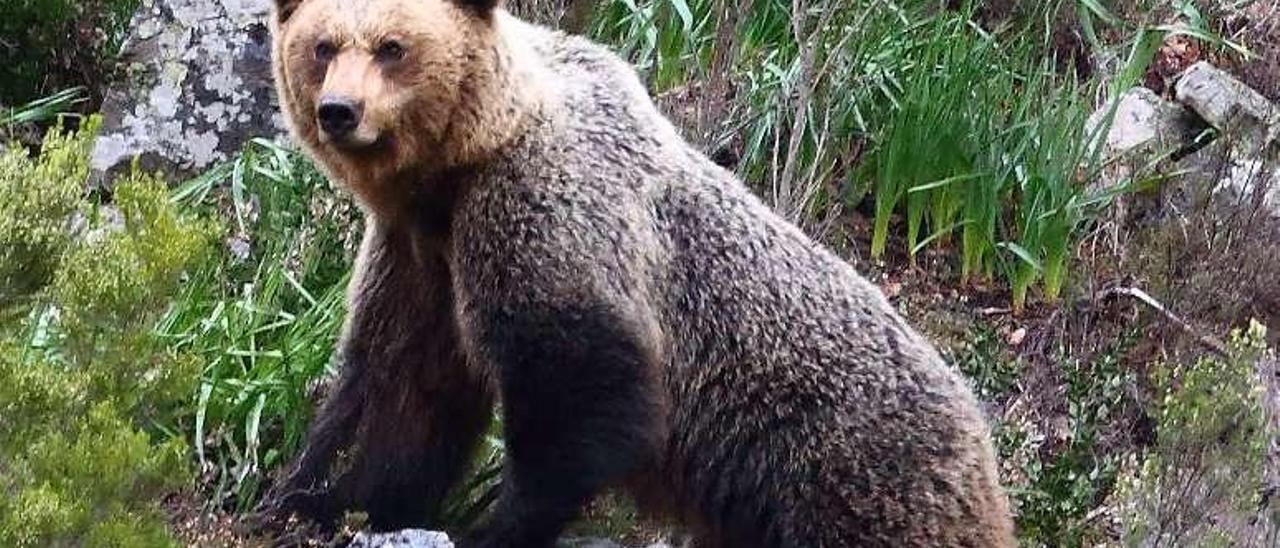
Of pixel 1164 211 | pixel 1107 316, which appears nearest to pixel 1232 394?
pixel 1107 316

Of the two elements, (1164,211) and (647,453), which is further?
(1164,211)

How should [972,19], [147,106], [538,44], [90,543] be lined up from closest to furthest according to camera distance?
[90,543] < [538,44] < [147,106] < [972,19]

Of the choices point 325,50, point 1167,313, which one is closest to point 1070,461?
point 1167,313

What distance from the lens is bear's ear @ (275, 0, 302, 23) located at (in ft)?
15.8

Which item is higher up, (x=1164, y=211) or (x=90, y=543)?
(x=90, y=543)

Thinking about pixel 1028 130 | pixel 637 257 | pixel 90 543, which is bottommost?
pixel 1028 130

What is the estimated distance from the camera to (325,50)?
461 cm

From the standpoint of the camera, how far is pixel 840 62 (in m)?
7.46

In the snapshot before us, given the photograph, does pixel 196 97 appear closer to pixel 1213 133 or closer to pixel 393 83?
pixel 393 83

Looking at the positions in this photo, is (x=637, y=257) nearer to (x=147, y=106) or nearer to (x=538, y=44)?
(x=538, y=44)

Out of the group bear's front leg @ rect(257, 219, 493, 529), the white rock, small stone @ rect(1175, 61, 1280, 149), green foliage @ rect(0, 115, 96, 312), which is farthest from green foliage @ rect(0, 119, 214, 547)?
small stone @ rect(1175, 61, 1280, 149)

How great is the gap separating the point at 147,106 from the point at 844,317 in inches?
126

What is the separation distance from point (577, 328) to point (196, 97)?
3091 millimetres

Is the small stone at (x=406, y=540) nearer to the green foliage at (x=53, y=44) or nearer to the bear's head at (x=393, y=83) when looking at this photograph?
the bear's head at (x=393, y=83)
